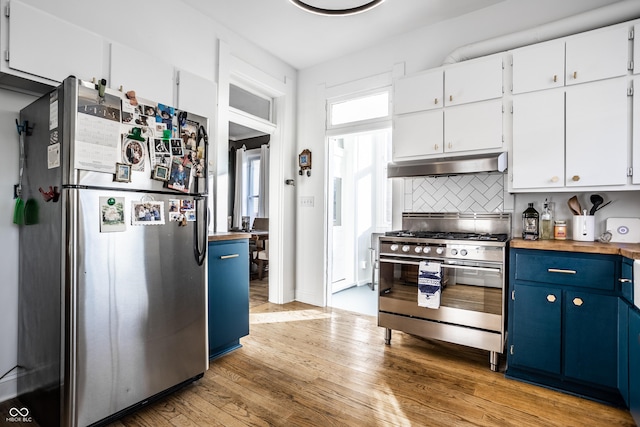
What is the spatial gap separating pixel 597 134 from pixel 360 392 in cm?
237

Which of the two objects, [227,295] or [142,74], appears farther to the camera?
[227,295]

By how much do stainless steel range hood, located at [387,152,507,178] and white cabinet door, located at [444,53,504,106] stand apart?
0.49 m

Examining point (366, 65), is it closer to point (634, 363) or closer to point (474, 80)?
point (474, 80)

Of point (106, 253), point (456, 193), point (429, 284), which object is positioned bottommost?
point (429, 284)

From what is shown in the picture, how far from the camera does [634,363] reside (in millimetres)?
1689

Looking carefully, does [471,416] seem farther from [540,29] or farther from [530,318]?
[540,29]

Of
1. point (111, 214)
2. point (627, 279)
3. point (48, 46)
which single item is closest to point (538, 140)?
point (627, 279)

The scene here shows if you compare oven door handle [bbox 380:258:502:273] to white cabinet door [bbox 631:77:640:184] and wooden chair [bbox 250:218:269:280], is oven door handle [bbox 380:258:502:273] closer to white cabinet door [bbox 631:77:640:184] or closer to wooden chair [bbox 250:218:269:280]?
white cabinet door [bbox 631:77:640:184]

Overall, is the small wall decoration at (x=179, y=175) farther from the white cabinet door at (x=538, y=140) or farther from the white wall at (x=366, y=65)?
the white cabinet door at (x=538, y=140)

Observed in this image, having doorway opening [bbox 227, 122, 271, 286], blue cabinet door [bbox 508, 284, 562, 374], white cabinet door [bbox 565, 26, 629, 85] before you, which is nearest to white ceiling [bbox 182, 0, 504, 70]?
white cabinet door [bbox 565, 26, 629, 85]

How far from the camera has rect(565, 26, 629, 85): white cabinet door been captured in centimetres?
217

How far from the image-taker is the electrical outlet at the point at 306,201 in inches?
162

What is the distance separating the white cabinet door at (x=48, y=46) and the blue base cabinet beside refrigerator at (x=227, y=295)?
1.43 m

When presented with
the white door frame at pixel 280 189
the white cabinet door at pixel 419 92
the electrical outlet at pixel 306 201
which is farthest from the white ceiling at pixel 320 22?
the electrical outlet at pixel 306 201
